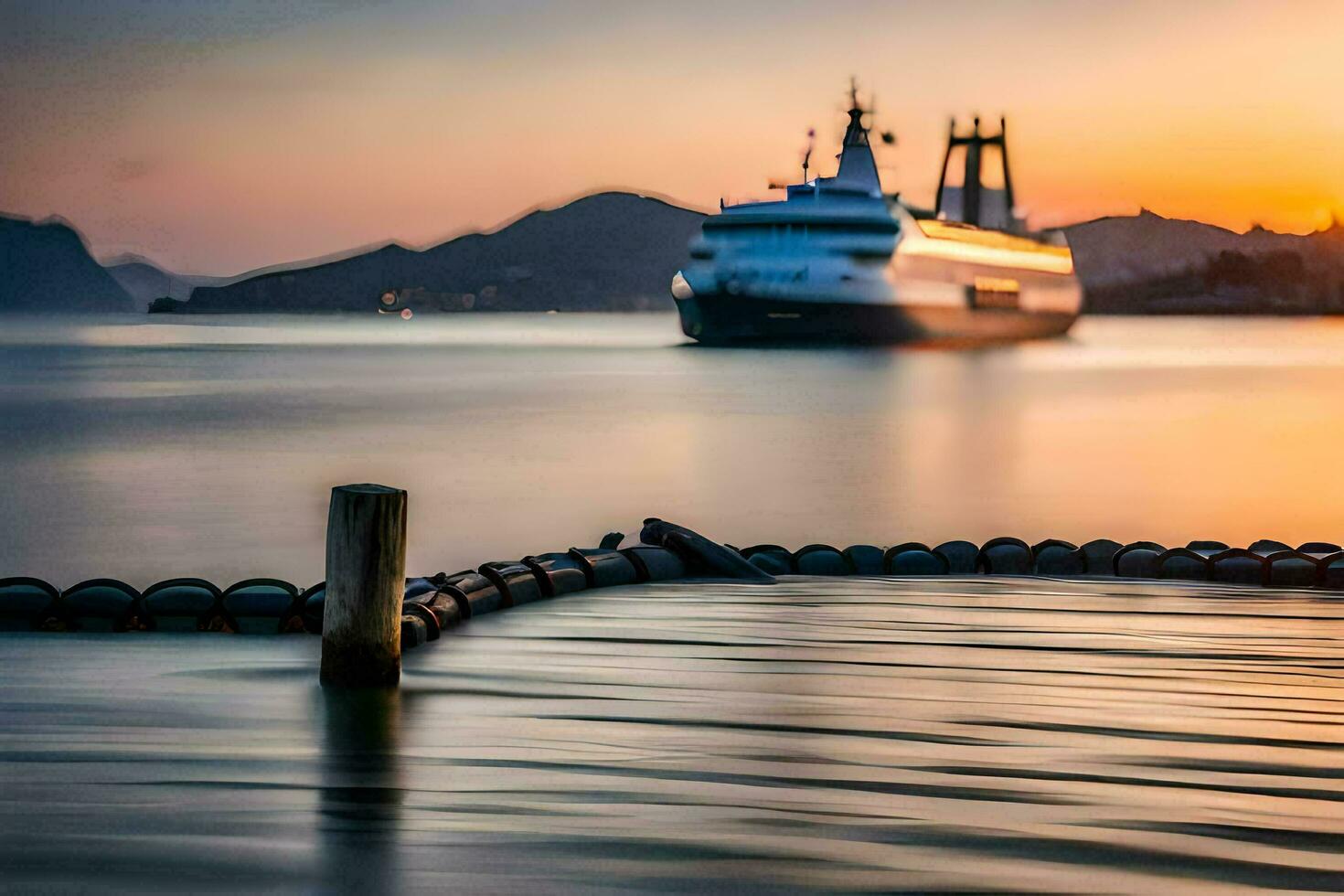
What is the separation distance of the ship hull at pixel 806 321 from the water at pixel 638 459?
4732 mm

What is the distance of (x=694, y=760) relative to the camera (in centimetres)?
303

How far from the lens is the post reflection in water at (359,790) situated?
239 centimetres

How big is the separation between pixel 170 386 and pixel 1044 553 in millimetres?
31787

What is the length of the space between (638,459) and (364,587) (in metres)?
15.3

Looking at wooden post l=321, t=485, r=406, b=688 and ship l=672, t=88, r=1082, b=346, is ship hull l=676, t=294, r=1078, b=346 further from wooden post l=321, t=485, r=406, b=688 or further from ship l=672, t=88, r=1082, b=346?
wooden post l=321, t=485, r=406, b=688

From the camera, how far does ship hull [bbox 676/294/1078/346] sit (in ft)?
155

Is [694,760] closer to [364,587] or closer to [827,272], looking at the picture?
[364,587]

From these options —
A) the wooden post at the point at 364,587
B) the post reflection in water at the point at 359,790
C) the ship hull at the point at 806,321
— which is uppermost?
the ship hull at the point at 806,321

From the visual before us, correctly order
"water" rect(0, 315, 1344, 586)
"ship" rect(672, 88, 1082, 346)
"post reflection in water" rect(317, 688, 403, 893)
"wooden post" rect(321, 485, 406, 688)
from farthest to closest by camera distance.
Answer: "ship" rect(672, 88, 1082, 346) < "water" rect(0, 315, 1344, 586) < "wooden post" rect(321, 485, 406, 688) < "post reflection in water" rect(317, 688, 403, 893)

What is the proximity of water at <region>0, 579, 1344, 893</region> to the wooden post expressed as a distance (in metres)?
0.11

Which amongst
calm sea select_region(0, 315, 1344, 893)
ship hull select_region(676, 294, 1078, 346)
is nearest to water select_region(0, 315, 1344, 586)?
ship hull select_region(676, 294, 1078, 346)

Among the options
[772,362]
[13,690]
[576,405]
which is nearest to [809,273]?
[772,362]

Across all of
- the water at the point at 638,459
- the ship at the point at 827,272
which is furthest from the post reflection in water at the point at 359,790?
the ship at the point at 827,272

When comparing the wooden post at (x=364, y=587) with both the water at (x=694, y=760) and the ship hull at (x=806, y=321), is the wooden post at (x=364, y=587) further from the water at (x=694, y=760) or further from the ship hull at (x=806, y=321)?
the ship hull at (x=806, y=321)
